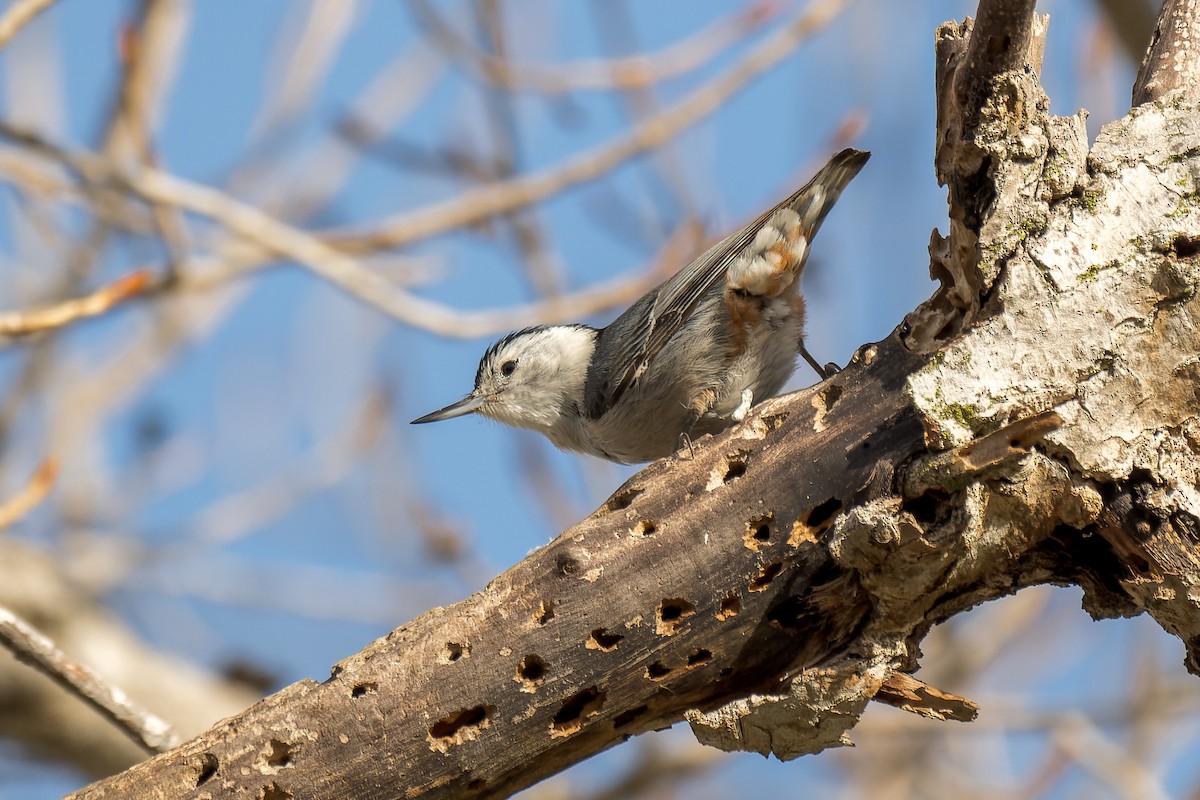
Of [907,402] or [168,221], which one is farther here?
[168,221]

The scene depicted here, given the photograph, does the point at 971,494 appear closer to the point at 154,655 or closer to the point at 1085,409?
the point at 1085,409

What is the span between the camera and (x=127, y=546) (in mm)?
5852

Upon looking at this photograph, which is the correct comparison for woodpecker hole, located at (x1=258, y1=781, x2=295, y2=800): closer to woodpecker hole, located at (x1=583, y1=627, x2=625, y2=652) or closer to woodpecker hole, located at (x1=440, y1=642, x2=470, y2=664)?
woodpecker hole, located at (x1=440, y1=642, x2=470, y2=664)

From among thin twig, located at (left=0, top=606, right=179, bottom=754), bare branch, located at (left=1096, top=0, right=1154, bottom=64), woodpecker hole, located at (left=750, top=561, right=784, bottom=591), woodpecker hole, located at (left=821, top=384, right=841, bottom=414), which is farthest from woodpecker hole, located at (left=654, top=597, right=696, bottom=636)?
bare branch, located at (left=1096, top=0, right=1154, bottom=64)

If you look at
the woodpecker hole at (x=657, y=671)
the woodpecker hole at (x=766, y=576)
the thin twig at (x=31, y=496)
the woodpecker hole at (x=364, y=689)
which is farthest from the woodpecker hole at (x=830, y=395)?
the thin twig at (x=31, y=496)

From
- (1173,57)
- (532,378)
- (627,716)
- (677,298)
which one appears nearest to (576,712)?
(627,716)

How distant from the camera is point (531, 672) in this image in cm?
246

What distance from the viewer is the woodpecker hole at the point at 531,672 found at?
2.44 meters

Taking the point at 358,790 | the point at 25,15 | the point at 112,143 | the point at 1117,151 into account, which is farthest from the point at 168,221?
the point at 1117,151

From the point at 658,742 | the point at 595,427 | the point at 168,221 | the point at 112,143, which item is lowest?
the point at 658,742

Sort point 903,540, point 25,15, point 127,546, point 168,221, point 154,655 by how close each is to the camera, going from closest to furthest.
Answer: point 903,540
point 25,15
point 168,221
point 154,655
point 127,546

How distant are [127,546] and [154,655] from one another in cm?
115

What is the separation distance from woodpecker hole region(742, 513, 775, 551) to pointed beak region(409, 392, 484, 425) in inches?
94.1

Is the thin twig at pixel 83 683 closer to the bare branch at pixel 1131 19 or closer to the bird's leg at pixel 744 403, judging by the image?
the bird's leg at pixel 744 403
